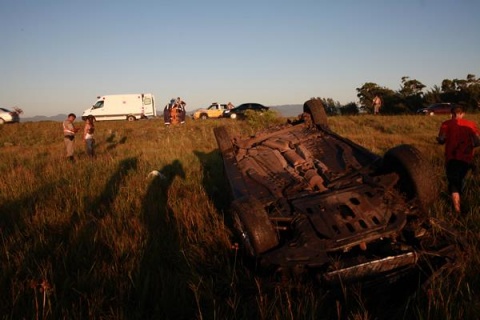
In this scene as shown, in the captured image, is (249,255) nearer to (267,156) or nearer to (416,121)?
(267,156)

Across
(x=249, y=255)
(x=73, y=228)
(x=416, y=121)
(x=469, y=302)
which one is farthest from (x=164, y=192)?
(x=416, y=121)

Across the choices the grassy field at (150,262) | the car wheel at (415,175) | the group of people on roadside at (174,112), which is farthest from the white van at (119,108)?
the car wheel at (415,175)

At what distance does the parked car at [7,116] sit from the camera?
2430 centimetres

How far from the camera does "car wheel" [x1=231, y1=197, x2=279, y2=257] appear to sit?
9.31ft

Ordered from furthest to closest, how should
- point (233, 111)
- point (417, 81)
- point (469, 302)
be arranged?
1. point (417, 81)
2. point (233, 111)
3. point (469, 302)

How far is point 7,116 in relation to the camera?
24406 mm

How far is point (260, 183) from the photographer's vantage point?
4117 millimetres

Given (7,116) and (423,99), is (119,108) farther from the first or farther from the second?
(423,99)

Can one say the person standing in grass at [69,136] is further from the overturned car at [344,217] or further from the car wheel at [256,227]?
the car wheel at [256,227]

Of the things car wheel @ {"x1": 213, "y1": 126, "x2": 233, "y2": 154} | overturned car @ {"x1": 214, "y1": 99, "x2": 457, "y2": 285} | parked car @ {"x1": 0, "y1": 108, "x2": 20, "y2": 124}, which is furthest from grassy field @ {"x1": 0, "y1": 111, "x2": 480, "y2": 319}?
parked car @ {"x1": 0, "y1": 108, "x2": 20, "y2": 124}

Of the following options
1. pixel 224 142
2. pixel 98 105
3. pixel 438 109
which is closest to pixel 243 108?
pixel 98 105

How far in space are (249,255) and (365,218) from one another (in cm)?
109

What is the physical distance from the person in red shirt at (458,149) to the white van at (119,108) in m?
27.3

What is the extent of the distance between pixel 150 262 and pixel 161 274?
323 mm
